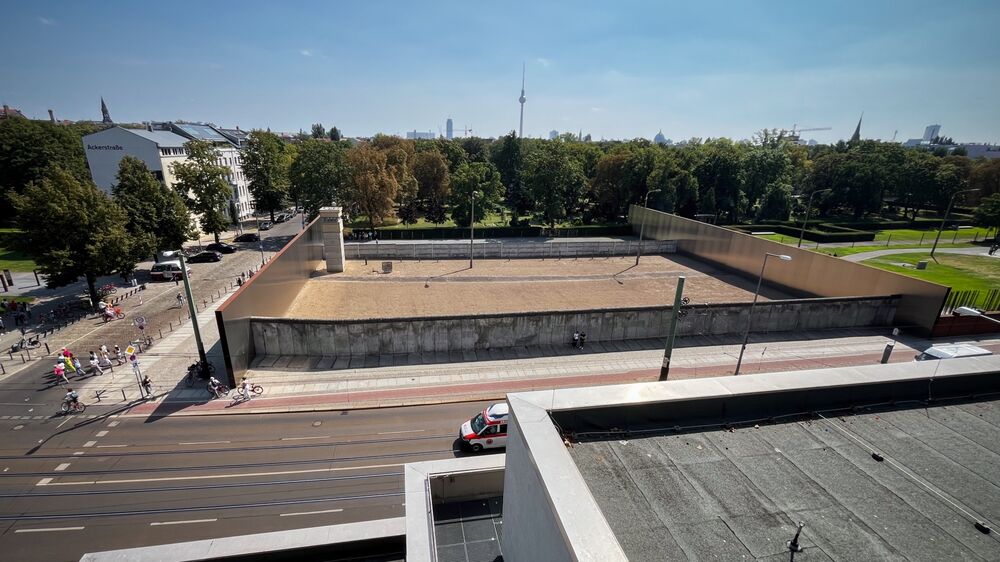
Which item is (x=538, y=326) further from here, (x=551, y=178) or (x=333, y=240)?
(x=551, y=178)

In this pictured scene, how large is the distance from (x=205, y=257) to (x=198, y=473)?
3762 cm

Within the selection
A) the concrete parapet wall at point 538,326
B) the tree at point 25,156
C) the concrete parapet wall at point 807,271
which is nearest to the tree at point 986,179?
the concrete parapet wall at point 807,271

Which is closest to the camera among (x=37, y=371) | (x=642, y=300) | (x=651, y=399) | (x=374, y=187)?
(x=651, y=399)

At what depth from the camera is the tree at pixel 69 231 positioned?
30109mm

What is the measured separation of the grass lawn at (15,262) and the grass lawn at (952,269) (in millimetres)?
83186

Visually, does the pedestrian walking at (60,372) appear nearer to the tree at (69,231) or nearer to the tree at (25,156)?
the tree at (69,231)

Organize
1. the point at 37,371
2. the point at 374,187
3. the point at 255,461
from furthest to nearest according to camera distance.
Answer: the point at 374,187
the point at 37,371
the point at 255,461

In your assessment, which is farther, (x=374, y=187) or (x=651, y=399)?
(x=374, y=187)

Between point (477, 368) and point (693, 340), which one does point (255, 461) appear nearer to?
point (477, 368)

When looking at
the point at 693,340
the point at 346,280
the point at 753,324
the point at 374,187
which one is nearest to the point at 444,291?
the point at 346,280

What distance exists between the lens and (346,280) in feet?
132

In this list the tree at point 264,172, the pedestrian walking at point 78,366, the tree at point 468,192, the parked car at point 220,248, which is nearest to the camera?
the pedestrian walking at point 78,366

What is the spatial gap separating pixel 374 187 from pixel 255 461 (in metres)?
46.5

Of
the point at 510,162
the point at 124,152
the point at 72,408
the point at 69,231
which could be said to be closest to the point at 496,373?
the point at 72,408
